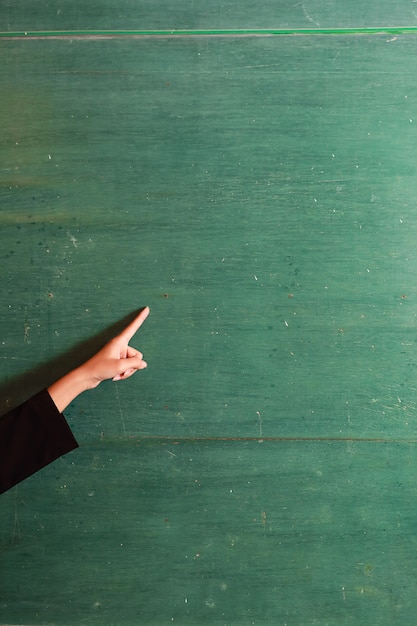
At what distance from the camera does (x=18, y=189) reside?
1116 millimetres

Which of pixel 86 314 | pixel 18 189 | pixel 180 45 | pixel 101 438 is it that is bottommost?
pixel 101 438

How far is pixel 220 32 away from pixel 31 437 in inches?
34.7

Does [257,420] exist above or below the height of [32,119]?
below

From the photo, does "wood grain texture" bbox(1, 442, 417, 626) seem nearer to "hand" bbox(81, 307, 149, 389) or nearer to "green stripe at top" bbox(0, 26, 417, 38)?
"hand" bbox(81, 307, 149, 389)

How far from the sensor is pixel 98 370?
1078 mm

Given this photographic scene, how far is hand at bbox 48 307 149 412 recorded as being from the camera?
1078mm

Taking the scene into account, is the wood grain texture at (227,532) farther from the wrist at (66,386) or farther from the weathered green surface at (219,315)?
the wrist at (66,386)

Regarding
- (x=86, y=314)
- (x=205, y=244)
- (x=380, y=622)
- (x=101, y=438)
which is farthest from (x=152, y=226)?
(x=380, y=622)

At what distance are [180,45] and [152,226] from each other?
36cm

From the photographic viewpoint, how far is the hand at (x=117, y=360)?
1078mm

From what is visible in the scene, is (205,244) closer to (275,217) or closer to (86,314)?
(275,217)

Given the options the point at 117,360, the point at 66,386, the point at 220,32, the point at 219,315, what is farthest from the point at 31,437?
the point at 220,32

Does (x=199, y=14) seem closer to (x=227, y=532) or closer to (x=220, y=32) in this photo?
(x=220, y=32)

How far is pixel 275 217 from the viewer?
3.63 feet
